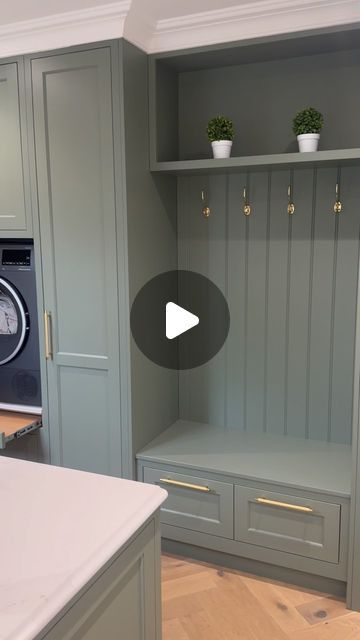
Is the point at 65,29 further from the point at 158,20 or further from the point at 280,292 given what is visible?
the point at 280,292

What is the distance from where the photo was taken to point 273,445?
266cm

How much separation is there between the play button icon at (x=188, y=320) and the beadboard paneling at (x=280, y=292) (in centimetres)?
5

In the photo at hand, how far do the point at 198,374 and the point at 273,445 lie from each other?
21.7 inches

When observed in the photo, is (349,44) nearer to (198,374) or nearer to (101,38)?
(101,38)

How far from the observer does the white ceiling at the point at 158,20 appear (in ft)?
7.09

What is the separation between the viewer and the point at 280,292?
2693 mm

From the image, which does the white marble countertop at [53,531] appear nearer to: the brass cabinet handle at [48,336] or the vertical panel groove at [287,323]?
the brass cabinet handle at [48,336]

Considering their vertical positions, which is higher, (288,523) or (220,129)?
(220,129)

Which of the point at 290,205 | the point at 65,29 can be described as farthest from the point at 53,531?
the point at 65,29

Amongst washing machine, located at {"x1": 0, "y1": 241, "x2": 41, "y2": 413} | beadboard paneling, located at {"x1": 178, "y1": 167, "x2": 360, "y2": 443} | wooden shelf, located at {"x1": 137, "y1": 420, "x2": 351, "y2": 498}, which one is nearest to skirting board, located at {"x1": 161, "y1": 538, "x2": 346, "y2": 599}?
wooden shelf, located at {"x1": 137, "y1": 420, "x2": 351, "y2": 498}

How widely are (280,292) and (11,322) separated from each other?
1317 mm

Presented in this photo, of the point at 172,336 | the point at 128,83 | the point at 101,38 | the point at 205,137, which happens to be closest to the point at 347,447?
the point at 172,336

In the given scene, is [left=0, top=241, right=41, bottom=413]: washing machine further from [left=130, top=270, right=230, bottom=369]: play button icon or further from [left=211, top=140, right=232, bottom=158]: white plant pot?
[left=211, top=140, right=232, bottom=158]: white plant pot

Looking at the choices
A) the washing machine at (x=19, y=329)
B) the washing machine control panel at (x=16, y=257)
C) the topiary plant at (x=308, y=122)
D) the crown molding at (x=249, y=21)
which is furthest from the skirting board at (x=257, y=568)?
the crown molding at (x=249, y=21)
